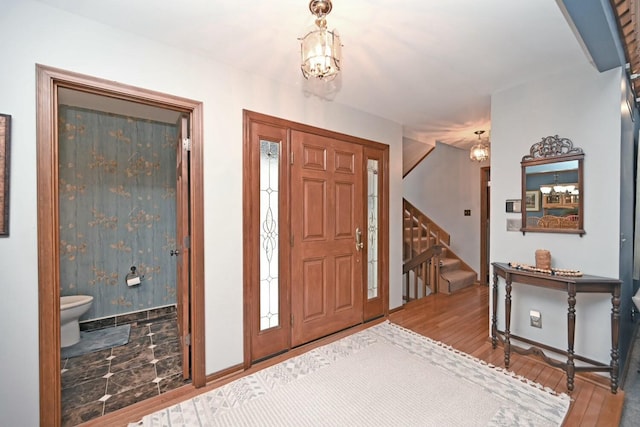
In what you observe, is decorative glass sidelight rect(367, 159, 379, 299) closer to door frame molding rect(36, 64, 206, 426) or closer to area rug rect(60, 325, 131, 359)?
door frame molding rect(36, 64, 206, 426)

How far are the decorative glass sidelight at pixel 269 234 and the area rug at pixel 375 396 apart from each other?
0.46 metres

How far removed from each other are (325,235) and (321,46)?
1.84 m

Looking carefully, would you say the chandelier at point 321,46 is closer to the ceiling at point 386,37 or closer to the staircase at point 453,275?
the ceiling at point 386,37

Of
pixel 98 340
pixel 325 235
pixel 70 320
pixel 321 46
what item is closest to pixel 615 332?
pixel 325 235

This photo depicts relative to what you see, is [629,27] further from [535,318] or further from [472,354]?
[472,354]

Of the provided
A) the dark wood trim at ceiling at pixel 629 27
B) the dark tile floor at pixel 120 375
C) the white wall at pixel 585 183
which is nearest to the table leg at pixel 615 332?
the white wall at pixel 585 183

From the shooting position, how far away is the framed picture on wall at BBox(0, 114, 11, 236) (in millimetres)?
1427

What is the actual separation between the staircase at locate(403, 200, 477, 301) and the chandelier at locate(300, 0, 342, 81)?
3651mm

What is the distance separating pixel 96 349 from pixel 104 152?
7.02 ft

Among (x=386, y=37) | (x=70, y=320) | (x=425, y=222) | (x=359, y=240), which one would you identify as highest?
(x=386, y=37)

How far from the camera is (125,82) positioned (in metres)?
1.78

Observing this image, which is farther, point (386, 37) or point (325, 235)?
point (325, 235)

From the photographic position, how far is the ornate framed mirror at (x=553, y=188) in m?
2.25

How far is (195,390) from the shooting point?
2012mm
